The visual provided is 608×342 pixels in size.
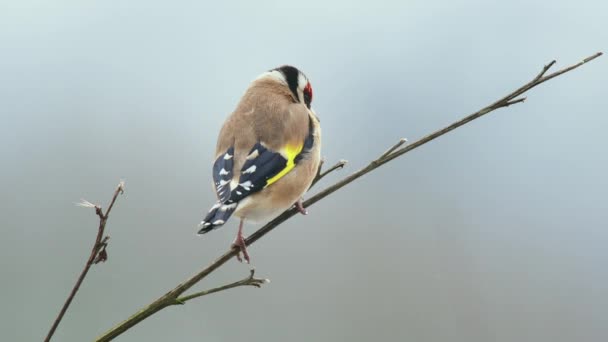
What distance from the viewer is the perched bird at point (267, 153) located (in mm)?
2482

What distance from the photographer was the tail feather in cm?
170

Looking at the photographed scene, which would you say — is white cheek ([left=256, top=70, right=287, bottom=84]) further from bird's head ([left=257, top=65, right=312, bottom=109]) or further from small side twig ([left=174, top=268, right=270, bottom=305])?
small side twig ([left=174, top=268, right=270, bottom=305])

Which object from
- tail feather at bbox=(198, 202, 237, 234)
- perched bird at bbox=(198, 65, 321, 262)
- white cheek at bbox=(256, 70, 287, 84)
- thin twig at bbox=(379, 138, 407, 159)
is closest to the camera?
thin twig at bbox=(379, 138, 407, 159)

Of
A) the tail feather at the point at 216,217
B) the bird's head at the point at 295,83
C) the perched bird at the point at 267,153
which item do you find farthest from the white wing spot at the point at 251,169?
the bird's head at the point at 295,83

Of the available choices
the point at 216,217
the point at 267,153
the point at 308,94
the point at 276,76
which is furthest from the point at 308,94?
the point at 216,217

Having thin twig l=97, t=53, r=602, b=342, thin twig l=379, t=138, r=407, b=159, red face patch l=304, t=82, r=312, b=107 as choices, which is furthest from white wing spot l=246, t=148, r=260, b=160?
thin twig l=379, t=138, r=407, b=159

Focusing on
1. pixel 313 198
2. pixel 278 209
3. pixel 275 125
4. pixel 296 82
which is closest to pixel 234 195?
pixel 278 209

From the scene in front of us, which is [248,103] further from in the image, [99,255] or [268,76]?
[99,255]

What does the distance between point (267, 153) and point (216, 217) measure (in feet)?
2.54

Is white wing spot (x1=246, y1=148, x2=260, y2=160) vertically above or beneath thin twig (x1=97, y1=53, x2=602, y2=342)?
above

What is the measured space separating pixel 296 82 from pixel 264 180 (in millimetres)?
729

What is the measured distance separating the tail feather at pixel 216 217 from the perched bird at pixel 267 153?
0.02m

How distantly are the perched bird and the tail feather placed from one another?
0.02 metres

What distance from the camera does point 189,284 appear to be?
1273mm
